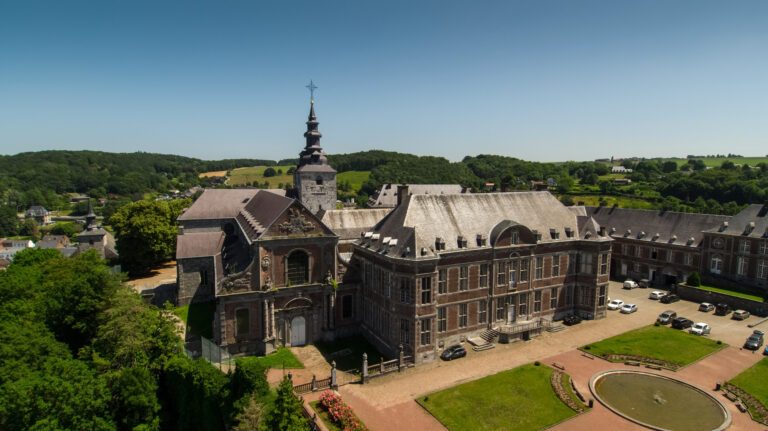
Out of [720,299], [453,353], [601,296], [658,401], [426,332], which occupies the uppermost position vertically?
[601,296]

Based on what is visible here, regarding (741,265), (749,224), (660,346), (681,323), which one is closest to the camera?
(660,346)

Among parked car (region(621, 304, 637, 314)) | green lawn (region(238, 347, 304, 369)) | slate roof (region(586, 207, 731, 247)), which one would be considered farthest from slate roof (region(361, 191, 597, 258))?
slate roof (region(586, 207, 731, 247))

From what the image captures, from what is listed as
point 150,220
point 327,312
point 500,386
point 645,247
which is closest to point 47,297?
point 327,312

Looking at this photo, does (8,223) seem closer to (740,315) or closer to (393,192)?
(393,192)

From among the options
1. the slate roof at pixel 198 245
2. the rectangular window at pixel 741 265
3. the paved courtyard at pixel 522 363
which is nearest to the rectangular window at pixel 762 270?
the rectangular window at pixel 741 265

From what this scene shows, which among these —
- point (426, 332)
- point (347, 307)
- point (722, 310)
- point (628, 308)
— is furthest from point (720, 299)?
point (347, 307)

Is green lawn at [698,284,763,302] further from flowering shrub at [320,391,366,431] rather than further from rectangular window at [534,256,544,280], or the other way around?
flowering shrub at [320,391,366,431]

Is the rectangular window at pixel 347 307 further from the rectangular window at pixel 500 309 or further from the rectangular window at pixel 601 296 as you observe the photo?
the rectangular window at pixel 601 296
